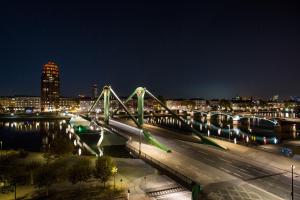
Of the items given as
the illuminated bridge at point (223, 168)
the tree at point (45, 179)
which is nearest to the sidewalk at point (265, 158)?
the illuminated bridge at point (223, 168)

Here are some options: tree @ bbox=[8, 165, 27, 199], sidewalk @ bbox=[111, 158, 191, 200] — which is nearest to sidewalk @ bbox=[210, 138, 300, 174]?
sidewalk @ bbox=[111, 158, 191, 200]

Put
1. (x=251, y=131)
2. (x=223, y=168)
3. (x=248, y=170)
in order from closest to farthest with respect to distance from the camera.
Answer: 1. (x=248, y=170)
2. (x=223, y=168)
3. (x=251, y=131)

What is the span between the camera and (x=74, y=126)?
314 ft

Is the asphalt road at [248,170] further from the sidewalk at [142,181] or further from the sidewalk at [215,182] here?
the sidewalk at [142,181]

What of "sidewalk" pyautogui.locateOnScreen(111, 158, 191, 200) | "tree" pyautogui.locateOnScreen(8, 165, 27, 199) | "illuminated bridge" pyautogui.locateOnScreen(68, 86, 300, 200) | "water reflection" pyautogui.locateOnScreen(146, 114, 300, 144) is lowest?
"water reflection" pyautogui.locateOnScreen(146, 114, 300, 144)

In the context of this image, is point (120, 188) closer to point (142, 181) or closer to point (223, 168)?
point (142, 181)

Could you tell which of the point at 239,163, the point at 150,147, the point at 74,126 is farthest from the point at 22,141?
the point at 239,163

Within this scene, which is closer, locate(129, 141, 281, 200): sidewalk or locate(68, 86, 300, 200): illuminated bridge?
locate(129, 141, 281, 200): sidewalk

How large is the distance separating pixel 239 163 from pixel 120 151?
31067 mm

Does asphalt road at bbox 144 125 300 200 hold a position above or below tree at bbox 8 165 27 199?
above

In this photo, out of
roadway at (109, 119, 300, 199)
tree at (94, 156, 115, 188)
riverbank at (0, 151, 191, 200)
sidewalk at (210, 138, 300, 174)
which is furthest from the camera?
sidewalk at (210, 138, 300, 174)

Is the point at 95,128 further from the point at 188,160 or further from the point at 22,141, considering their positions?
the point at 188,160

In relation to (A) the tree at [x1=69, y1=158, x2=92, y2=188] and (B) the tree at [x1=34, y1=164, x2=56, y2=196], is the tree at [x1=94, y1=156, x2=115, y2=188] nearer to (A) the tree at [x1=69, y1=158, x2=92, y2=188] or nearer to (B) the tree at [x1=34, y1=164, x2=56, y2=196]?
(A) the tree at [x1=69, y1=158, x2=92, y2=188]

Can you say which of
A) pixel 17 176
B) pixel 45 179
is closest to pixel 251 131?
pixel 45 179
